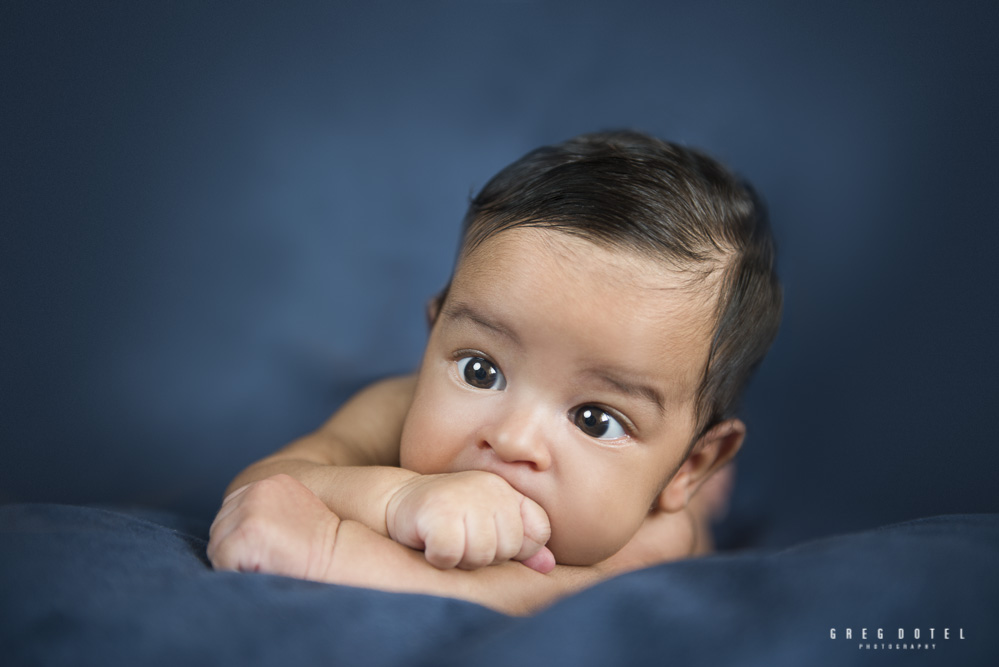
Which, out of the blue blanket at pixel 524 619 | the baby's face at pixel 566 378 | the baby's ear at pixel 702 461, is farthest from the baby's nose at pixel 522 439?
the baby's ear at pixel 702 461

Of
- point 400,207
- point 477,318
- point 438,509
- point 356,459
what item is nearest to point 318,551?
point 438,509

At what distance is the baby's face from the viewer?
0.99 m

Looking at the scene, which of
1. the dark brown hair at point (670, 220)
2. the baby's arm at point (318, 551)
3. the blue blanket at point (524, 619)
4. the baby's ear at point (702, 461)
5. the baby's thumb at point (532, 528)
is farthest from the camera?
the baby's ear at point (702, 461)

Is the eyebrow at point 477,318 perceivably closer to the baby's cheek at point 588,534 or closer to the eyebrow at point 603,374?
the eyebrow at point 603,374

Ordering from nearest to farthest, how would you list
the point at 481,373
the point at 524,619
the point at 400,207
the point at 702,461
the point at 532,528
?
the point at 524,619 < the point at 532,528 < the point at 481,373 < the point at 702,461 < the point at 400,207

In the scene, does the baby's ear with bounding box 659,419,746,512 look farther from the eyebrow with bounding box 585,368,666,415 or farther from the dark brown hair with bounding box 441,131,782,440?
the eyebrow with bounding box 585,368,666,415

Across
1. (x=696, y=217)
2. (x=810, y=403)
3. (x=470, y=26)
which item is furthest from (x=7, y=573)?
(x=470, y=26)

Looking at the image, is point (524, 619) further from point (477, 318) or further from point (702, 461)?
point (702, 461)

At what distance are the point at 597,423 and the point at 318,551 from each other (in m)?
0.40

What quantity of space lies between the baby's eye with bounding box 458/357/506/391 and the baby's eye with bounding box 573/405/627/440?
11 centimetres

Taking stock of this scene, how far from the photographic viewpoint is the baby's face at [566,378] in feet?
3.24

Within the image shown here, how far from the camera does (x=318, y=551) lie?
0.83m

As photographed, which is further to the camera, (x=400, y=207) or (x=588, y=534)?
(x=400, y=207)

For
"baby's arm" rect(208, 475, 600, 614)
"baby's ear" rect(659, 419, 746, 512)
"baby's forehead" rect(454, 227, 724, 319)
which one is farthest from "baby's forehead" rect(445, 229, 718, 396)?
"baby's arm" rect(208, 475, 600, 614)
